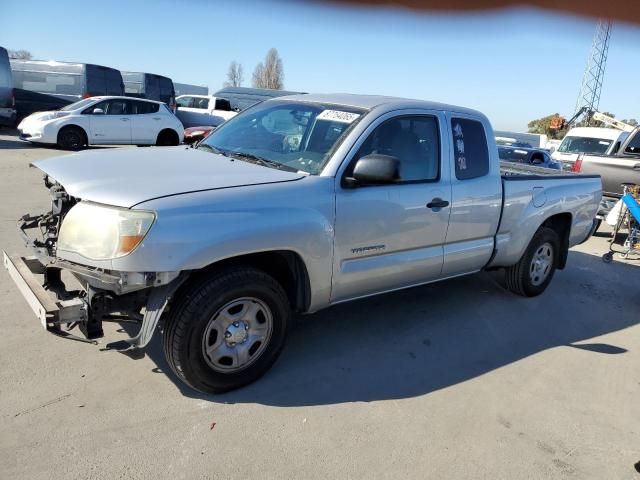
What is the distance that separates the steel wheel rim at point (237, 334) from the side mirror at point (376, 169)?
1041mm

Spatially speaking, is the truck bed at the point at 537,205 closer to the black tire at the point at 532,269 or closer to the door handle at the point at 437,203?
the black tire at the point at 532,269

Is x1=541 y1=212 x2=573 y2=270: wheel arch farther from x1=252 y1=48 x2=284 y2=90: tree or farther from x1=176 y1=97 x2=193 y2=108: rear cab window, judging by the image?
x1=252 y1=48 x2=284 y2=90: tree

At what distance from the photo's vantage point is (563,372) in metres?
3.96

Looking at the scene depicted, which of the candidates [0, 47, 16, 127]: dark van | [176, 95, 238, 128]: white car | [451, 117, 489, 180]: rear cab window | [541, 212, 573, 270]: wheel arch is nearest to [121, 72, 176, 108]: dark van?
[176, 95, 238, 128]: white car

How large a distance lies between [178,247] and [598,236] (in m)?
9.06

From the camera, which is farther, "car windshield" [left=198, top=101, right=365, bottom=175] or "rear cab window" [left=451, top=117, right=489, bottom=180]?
"rear cab window" [left=451, top=117, right=489, bottom=180]

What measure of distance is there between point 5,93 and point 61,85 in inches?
118

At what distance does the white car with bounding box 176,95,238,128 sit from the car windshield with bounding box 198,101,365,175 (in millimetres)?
16761

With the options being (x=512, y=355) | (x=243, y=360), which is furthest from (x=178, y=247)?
(x=512, y=355)

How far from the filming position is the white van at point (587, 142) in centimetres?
1445

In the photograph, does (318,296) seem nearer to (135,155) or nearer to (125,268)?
(125,268)

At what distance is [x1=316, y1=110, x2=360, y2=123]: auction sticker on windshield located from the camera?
3.79 m

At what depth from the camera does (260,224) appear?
3.05 meters

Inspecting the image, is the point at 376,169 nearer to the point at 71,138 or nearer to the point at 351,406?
the point at 351,406
